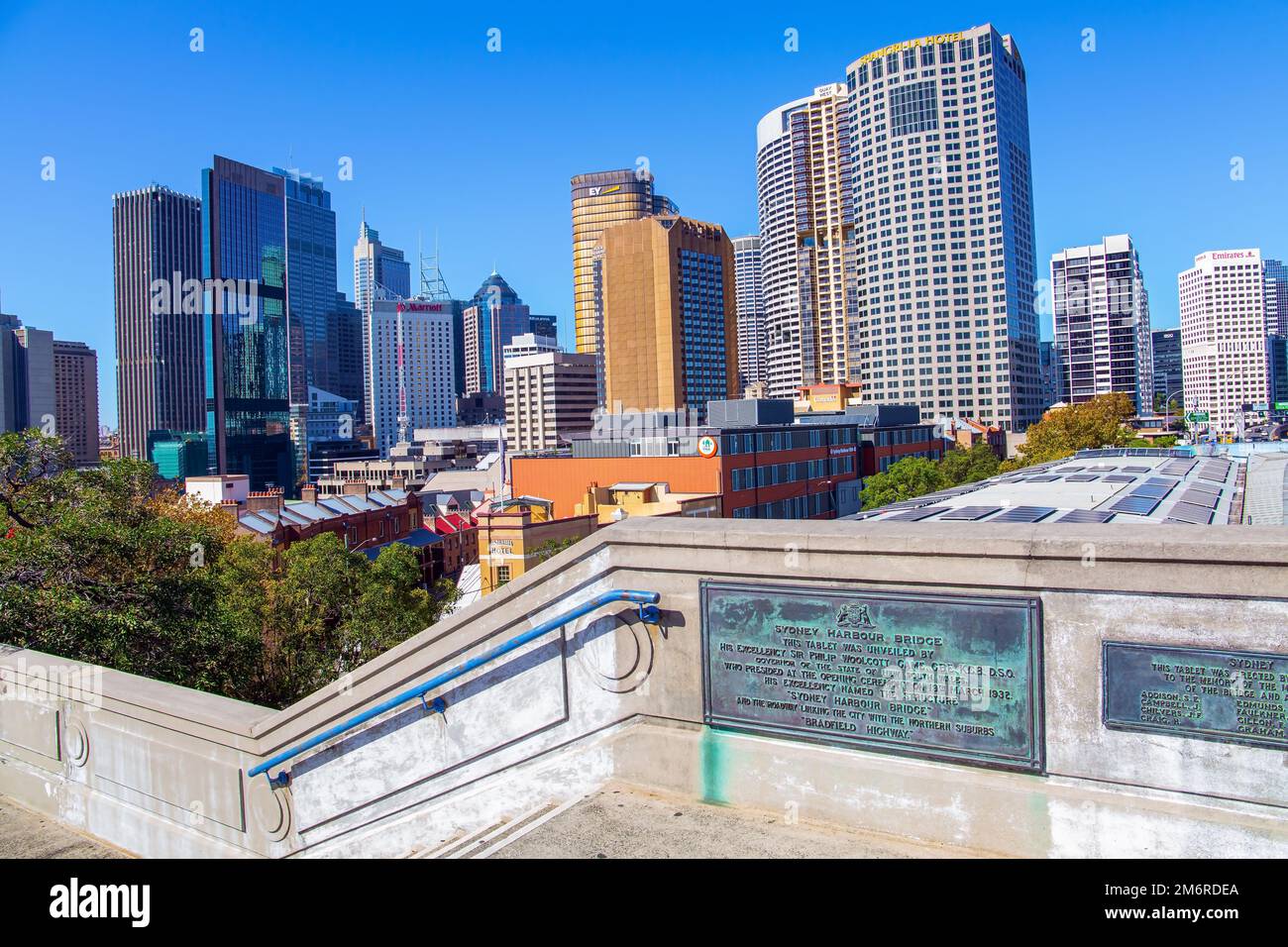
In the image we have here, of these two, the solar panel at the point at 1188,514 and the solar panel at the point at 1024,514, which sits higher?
the solar panel at the point at 1024,514

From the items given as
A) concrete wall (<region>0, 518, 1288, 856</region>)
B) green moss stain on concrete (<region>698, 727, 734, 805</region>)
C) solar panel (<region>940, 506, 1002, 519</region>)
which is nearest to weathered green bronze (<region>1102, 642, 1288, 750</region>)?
concrete wall (<region>0, 518, 1288, 856</region>)

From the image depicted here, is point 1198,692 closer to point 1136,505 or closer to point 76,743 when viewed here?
point 1136,505

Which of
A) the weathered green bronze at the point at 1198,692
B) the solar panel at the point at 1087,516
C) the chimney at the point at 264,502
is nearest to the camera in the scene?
the weathered green bronze at the point at 1198,692

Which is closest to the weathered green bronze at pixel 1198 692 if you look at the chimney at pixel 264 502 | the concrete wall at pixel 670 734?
the concrete wall at pixel 670 734

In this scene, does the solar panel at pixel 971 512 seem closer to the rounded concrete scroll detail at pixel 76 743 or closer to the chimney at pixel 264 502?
the rounded concrete scroll detail at pixel 76 743

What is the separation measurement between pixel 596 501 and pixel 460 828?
48.9m

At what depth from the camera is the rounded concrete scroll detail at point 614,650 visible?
7.63m

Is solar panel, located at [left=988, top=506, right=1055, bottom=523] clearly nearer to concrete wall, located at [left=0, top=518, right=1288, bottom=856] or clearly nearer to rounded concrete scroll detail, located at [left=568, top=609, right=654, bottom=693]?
concrete wall, located at [left=0, top=518, right=1288, bottom=856]

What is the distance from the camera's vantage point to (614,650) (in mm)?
7688

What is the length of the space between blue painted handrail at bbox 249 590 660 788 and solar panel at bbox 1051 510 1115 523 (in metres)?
6.86

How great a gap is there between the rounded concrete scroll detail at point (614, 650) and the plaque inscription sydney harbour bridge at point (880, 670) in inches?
22.3

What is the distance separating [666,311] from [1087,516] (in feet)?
551

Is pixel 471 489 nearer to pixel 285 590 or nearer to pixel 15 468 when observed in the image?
pixel 285 590
